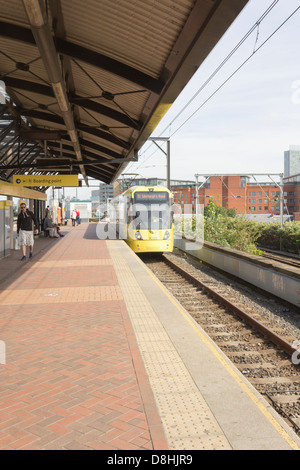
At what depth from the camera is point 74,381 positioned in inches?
180

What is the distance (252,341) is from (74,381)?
4376 mm

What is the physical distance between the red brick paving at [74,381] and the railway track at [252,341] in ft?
6.17

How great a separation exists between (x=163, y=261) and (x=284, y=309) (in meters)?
10.2

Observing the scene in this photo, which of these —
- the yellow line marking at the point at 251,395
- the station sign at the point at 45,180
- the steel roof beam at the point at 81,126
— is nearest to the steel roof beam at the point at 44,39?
the yellow line marking at the point at 251,395

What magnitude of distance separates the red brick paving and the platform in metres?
0.01

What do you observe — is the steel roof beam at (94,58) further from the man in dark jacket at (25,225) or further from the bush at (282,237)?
the bush at (282,237)

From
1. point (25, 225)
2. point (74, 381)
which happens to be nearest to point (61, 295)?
point (74, 381)

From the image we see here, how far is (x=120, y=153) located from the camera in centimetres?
1886

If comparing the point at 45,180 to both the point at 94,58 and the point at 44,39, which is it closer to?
the point at 94,58

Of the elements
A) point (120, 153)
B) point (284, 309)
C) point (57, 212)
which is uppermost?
point (120, 153)

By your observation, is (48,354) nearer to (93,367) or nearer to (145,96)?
(93,367)

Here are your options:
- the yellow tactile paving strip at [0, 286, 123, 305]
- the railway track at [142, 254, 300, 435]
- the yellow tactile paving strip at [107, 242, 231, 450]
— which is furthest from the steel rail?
the yellow tactile paving strip at [0, 286, 123, 305]
